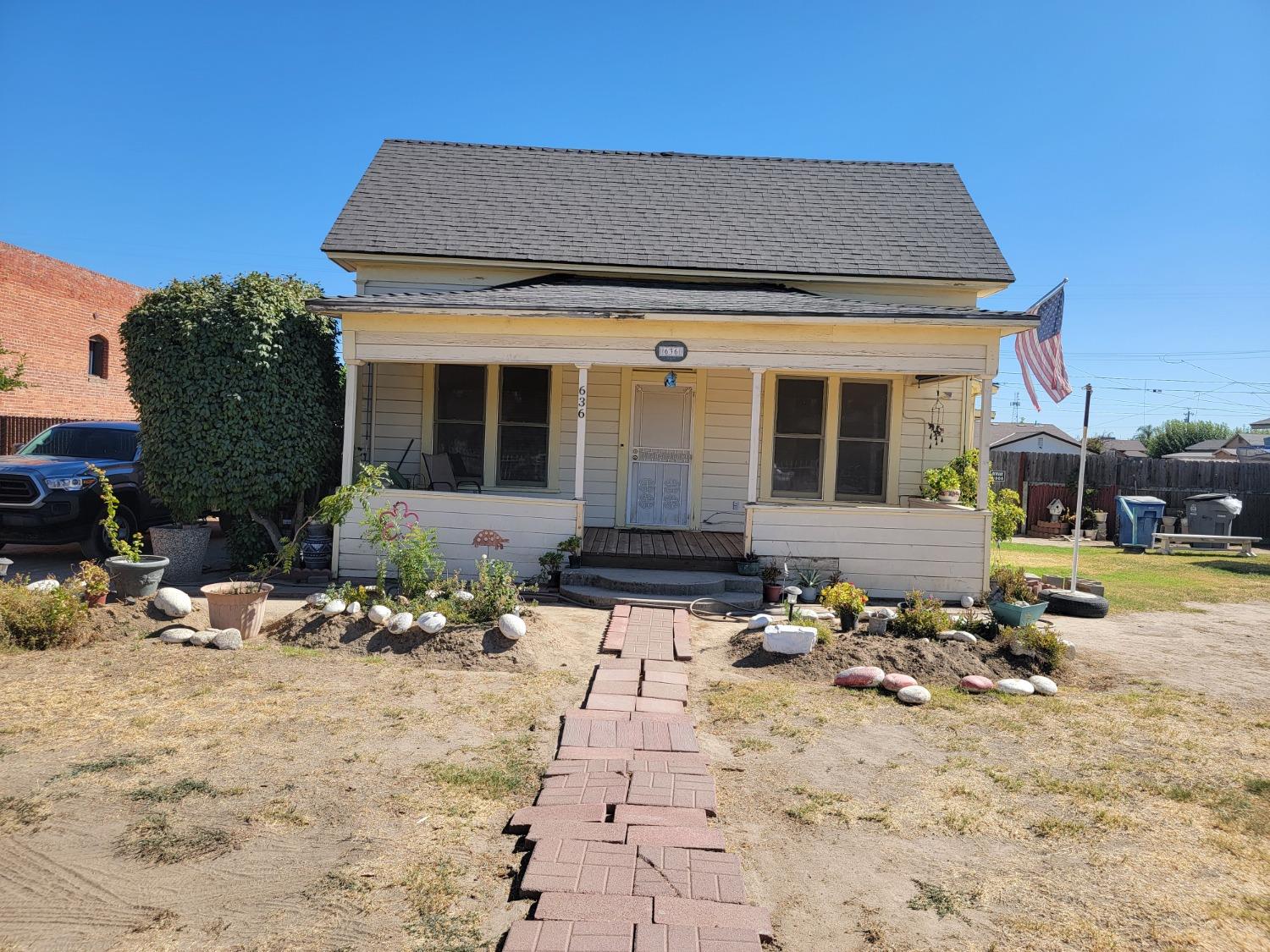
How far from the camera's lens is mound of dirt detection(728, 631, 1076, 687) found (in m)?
6.57

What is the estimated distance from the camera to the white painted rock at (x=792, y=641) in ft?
22.4

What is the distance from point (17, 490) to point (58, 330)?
55.0 ft

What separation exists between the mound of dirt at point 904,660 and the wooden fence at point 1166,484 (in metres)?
15.4

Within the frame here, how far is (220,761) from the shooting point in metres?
4.49

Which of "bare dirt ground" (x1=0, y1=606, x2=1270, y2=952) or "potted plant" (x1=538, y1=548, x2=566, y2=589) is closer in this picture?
"bare dirt ground" (x1=0, y1=606, x2=1270, y2=952)

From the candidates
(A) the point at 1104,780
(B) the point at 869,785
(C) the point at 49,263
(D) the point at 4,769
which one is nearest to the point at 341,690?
(D) the point at 4,769

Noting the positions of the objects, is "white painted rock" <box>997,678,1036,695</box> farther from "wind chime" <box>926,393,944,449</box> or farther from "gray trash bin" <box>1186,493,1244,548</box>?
"gray trash bin" <box>1186,493,1244,548</box>

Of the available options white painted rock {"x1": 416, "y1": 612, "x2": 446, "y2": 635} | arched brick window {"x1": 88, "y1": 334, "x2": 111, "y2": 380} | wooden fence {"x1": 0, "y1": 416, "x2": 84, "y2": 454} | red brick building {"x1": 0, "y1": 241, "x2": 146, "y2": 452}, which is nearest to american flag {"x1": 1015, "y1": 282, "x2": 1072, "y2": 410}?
white painted rock {"x1": 416, "y1": 612, "x2": 446, "y2": 635}

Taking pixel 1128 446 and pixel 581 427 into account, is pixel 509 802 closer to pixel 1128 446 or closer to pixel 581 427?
pixel 581 427

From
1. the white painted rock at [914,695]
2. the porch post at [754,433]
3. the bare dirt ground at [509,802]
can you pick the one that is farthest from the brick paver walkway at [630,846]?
the porch post at [754,433]

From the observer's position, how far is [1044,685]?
6344 mm

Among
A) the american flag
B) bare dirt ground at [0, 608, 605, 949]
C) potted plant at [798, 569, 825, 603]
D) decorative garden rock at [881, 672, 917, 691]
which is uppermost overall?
the american flag

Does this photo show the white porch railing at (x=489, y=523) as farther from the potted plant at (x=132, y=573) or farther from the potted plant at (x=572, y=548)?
the potted plant at (x=132, y=573)

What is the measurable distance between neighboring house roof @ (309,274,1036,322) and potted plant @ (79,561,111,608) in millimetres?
3790
